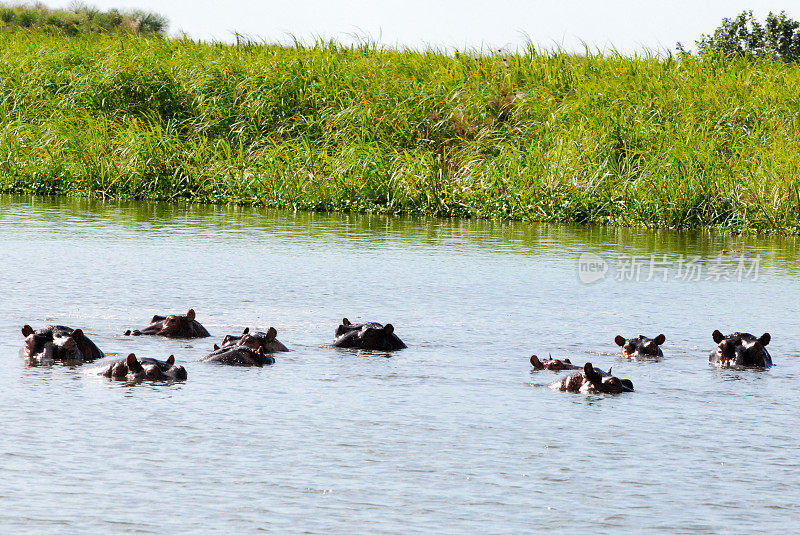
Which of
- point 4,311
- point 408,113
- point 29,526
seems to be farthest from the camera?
point 408,113

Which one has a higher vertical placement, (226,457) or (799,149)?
(799,149)

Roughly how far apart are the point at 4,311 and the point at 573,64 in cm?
1587

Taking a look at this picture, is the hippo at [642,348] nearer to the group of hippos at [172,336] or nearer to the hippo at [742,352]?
the hippo at [742,352]

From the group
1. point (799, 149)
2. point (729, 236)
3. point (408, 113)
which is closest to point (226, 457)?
point (729, 236)

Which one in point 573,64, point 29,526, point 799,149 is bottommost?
point 29,526

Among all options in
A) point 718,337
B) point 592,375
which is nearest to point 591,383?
point 592,375

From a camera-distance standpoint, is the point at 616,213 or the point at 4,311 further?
the point at 616,213

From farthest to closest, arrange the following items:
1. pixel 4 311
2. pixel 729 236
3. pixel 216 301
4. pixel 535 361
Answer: pixel 729 236 < pixel 216 301 < pixel 4 311 < pixel 535 361

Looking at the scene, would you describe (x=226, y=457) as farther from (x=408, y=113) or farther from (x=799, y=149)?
(x=408, y=113)

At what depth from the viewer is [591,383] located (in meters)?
6.11

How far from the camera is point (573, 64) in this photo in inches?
877

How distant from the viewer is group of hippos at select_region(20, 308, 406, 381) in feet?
20.3

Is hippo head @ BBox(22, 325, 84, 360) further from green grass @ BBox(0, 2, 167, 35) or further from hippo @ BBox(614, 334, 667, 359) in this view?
green grass @ BBox(0, 2, 167, 35)

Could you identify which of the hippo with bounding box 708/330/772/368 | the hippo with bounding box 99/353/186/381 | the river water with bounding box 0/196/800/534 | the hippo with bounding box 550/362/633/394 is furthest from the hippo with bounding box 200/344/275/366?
the hippo with bounding box 708/330/772/368
